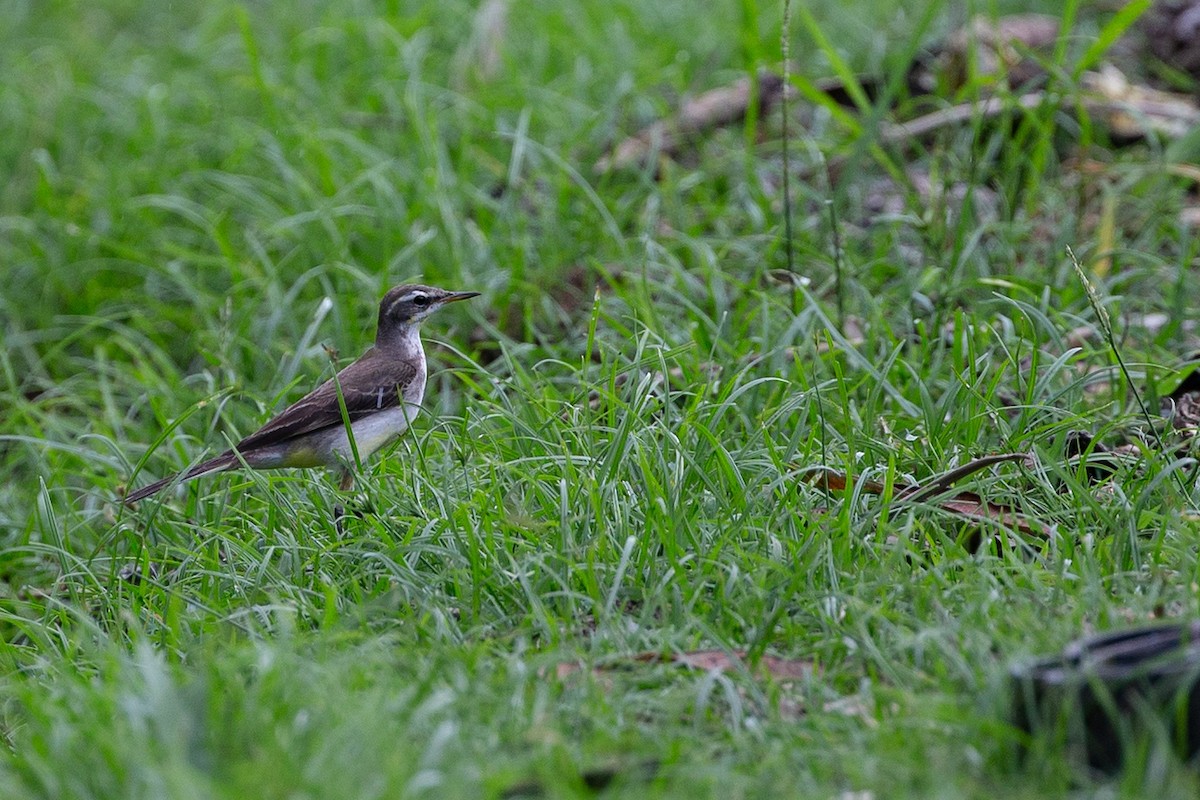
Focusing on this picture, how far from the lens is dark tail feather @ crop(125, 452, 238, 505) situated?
17.3ft

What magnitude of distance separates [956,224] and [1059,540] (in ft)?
9.70

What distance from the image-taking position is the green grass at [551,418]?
3309 millimetres

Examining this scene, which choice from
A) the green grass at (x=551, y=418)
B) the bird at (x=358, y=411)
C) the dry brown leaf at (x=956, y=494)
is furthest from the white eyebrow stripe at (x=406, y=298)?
the dry brown leaf at (x=956, y=494)

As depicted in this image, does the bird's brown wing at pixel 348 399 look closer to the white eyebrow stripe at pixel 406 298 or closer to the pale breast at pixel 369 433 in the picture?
the pale breast at pixel 369 433

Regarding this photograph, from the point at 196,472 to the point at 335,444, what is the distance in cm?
53

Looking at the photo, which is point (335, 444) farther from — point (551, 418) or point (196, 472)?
point (551, 418)

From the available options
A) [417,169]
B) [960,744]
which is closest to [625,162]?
[417,169]

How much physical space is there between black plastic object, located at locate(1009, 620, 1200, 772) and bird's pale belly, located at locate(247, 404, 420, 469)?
280cm

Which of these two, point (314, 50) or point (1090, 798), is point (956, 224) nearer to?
point (1090, 798)

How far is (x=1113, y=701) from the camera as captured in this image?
3.16 m

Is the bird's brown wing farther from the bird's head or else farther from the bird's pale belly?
the bird's head

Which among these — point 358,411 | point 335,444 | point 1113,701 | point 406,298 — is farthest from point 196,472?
point 1113,701

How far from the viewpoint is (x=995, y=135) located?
7.22 meters

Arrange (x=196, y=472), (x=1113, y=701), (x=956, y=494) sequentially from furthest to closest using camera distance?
(x=196, y=472) < (x=956, y=494) < (x=1113, y=701)
